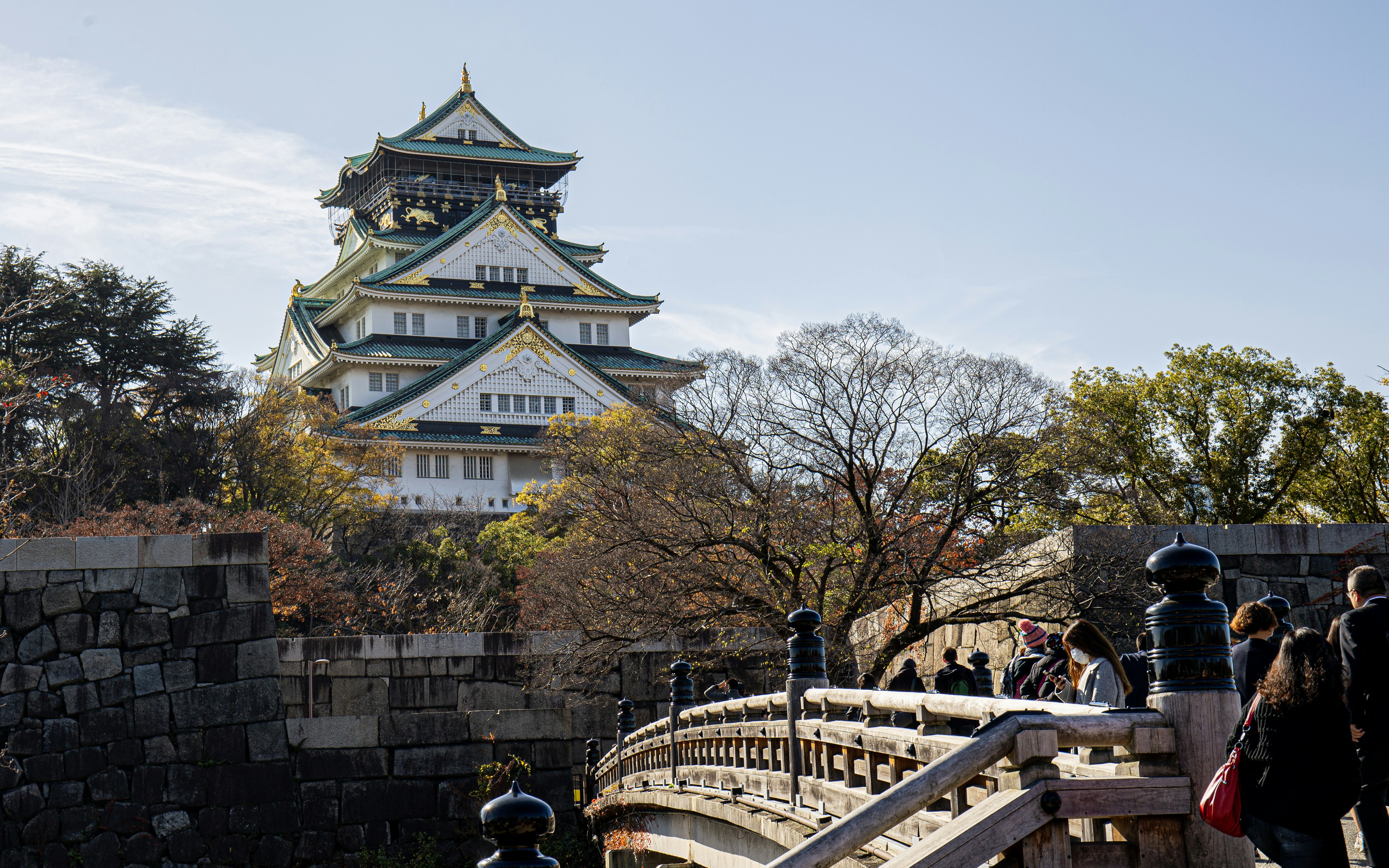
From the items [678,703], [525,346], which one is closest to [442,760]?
[678,703]

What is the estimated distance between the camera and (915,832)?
5.96 m

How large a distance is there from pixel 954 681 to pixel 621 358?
138 feet

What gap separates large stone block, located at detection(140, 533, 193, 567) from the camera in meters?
17.8

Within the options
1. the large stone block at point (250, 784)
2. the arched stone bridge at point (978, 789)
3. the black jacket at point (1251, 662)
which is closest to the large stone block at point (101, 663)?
the large stone block at point (250, 784)

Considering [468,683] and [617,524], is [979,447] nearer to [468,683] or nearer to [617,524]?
[617,524]

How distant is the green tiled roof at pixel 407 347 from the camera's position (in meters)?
47.2

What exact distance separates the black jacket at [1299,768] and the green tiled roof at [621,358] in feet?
147

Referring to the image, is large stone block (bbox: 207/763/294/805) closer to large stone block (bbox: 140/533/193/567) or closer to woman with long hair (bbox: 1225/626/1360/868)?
large stone block (bbox: 140/533/193/567)

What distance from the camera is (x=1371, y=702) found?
534 centimetres

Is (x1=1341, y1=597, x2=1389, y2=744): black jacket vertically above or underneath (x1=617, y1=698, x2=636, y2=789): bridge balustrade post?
above

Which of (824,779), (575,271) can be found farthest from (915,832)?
(575,271)

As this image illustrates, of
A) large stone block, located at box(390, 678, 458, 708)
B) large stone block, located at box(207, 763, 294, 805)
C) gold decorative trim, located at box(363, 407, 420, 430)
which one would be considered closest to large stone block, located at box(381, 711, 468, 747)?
large stone block, located at box(390, 678, 458, 708)

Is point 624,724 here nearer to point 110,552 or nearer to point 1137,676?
point 110,552

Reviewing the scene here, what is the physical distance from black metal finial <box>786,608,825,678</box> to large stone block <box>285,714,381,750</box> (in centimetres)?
1134
